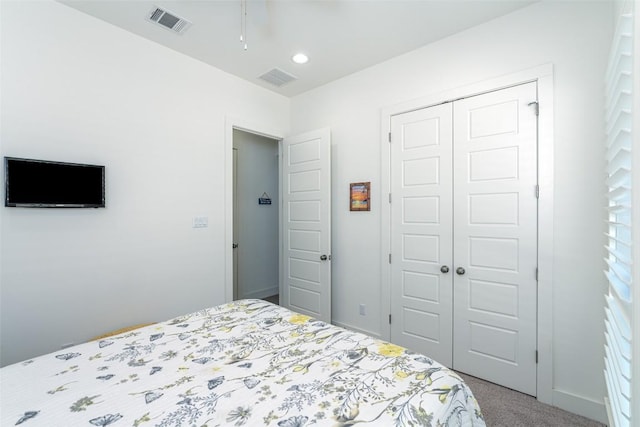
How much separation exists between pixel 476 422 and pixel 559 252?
1.50 m

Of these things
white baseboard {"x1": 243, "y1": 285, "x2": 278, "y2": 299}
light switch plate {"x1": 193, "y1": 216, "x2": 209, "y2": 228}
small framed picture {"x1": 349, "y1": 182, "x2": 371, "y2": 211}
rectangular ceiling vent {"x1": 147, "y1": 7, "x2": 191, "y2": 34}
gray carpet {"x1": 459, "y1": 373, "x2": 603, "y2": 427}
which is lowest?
gray carpet {"x1": 459, "y1": 373, "x2": 603, "y2": 427}

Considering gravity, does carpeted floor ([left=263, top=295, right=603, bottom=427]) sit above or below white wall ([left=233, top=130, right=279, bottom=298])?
below

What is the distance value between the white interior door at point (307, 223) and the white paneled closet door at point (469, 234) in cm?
76

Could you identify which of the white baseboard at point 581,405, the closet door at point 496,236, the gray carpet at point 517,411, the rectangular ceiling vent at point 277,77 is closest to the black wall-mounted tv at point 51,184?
the rectangular ceiling vent at point 277,77

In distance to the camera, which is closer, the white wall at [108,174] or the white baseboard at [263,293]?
the white wall at [108,174]

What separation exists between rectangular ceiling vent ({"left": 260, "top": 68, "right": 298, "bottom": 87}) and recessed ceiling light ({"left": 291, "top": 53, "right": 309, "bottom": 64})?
263 millimetres

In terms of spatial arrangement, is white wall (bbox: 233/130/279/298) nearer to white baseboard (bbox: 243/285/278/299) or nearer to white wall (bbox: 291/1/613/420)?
white baseboard (bbox: 243/285/278/299)

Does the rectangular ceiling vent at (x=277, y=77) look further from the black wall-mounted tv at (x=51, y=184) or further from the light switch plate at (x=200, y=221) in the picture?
the black wall-mounted tv at (x=51, y=184)

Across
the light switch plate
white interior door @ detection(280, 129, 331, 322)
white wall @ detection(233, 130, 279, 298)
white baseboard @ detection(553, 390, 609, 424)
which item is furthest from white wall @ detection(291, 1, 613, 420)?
white wall @ detection(233, 130, 279, 298)

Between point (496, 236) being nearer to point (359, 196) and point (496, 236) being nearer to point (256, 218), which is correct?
point (359, 196)

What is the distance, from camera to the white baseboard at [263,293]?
456 cm

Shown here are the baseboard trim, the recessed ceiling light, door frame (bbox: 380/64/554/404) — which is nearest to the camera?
door frame (bbox: 380/64/554/404)

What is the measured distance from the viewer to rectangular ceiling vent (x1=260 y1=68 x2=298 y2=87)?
3.15 meters

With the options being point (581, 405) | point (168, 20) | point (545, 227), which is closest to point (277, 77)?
point (168, 20)
